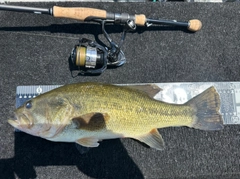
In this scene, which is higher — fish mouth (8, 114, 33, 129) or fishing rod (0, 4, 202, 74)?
fishing rod (0, 4, 202, 74)

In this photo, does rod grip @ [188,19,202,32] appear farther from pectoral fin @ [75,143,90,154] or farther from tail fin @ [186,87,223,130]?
pectoral fin @ [75,143,90,154]

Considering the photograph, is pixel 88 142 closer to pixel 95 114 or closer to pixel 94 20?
pixel 95 114

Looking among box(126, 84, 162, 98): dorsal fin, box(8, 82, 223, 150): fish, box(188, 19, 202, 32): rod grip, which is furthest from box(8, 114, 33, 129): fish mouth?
box(188, 19, 202, 32): rod grip

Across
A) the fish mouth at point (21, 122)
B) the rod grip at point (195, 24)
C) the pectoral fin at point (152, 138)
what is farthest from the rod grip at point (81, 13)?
the pectoral fin at point (152, 138)

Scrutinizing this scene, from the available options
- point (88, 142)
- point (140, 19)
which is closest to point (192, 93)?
point (140, 19)

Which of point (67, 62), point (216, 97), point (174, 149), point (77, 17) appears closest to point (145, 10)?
point (77, 17)

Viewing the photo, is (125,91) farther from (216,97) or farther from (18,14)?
(18,14)

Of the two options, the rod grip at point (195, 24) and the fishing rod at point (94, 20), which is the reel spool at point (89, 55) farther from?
the rod grip at point (195, 24)
